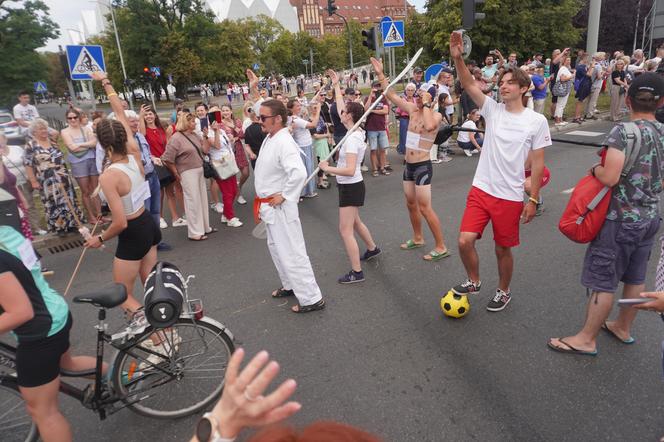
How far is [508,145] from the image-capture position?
11.3 feet

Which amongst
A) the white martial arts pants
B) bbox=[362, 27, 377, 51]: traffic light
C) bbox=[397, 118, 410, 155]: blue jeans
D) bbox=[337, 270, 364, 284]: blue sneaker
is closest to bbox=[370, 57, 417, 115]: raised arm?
the white martial arts pants

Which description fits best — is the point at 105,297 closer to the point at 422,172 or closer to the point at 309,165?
the point at 422,172

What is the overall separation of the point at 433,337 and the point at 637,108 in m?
2.19

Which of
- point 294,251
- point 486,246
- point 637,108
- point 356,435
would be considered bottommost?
point 486,246

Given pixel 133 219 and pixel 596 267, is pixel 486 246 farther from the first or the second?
pixel 133 219

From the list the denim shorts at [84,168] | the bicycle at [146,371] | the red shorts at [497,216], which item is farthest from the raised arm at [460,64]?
the denim shorts at [84,168]

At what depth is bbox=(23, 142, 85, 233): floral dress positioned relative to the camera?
21.1 feet

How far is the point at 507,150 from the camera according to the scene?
3447mm

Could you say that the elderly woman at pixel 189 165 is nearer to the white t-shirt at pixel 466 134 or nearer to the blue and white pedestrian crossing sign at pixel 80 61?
the blue and white pedestrian crossing sign at pixel 80 61

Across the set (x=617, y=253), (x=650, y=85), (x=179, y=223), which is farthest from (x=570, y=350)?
(x=179, y=223)

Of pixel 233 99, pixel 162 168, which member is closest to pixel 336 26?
pixel 233 99

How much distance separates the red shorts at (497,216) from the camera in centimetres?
354

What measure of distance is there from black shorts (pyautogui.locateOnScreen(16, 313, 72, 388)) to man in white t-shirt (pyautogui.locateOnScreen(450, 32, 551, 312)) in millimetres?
2998

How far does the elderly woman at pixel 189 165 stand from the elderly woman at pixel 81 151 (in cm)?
143
